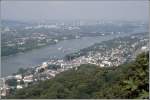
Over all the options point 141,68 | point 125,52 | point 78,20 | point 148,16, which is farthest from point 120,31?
point 148,16

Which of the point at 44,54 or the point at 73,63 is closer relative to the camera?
the point at 73,63

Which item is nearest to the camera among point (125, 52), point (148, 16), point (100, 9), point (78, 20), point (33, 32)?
point (148, 16)

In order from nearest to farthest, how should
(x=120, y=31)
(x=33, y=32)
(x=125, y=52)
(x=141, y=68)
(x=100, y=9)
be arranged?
(x=141, y=68)
(x=100, y=9)
(x=33, y=32)
(x=120, y=31)
(x=125, y=52)

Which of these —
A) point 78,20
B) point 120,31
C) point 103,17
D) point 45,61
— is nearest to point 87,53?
point 120,31

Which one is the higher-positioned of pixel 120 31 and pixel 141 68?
pixel 120 31

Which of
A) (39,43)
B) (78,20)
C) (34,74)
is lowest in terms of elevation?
(34,74)

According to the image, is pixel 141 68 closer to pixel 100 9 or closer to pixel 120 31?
pixel 100 9

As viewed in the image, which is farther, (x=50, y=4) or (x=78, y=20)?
(x=78, y=20)
